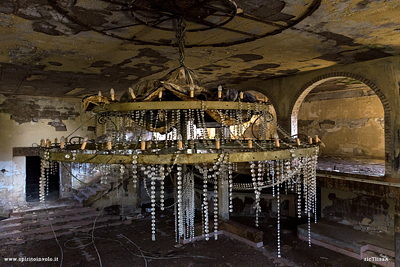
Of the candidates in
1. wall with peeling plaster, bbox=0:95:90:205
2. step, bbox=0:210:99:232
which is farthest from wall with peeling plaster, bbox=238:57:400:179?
wall with peeling plaster, bbox=0:95:90:205

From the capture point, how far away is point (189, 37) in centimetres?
415

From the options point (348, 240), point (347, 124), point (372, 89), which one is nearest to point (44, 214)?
point (348, 240)

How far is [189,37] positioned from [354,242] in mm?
5596

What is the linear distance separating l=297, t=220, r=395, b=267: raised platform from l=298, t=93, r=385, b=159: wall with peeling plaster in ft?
13.0

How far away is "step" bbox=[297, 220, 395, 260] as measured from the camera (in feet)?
18.6

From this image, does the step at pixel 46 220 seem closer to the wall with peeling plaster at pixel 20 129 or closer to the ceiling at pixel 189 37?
the wall with peeling plaster at pixel 20 129

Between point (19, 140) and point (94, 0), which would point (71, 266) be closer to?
point (94, 0)

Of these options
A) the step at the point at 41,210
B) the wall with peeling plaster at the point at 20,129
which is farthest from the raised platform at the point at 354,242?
the wall with peeling plaster at the point at 20,129

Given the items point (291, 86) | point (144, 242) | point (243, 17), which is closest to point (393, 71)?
point (291, 86)

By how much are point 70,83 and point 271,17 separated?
6.22 meters

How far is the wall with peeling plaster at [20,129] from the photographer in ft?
29.2

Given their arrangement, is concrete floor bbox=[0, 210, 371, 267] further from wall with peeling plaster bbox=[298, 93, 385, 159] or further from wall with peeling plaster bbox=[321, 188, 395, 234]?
wall with peeling plaster bbox=[298, 93, 385, 159]

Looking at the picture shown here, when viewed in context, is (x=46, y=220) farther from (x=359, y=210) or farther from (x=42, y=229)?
(x=359, y=210)

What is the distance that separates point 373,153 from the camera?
30.7ft
